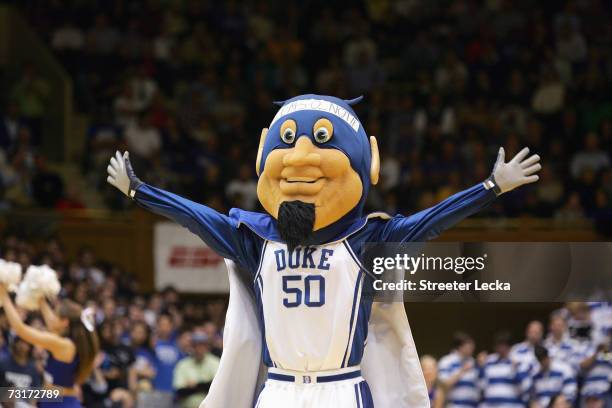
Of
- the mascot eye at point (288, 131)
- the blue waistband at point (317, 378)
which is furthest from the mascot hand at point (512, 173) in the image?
the blue waistband at point (317, 378)

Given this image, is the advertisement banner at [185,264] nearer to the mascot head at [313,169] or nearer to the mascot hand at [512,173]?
the mascot head at [313,169]

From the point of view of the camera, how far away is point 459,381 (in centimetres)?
1032

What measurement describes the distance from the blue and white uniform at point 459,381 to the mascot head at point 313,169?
391 centimetres

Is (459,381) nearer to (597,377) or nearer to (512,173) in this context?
(597,377)

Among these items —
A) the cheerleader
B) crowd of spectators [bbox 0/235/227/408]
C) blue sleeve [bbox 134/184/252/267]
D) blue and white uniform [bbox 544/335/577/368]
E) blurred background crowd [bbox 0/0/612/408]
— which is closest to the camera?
blue sleeve [bbox 134/184/252/267]

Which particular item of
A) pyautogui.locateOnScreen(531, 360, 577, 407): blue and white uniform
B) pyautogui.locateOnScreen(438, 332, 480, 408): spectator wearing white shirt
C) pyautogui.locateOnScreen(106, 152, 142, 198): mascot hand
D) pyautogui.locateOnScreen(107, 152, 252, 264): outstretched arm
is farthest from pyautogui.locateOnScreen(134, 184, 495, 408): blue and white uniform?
pyautogui.locateOnScreen(438, 332, 480, 408): spectator wearing white shirt

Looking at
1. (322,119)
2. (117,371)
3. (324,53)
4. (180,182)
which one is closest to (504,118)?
(324,53)

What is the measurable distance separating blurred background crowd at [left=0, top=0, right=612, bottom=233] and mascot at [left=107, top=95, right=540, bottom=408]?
238 inches

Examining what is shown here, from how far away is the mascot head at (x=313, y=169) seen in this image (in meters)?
6.52

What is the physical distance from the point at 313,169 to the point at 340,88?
7875 mm

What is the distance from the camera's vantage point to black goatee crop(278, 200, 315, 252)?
6480 mm

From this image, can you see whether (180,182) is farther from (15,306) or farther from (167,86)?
(15,306)

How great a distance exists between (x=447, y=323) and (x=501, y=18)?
22.5ft

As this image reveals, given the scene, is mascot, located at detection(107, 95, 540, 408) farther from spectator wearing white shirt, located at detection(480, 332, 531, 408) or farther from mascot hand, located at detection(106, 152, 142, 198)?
spectator wearing white shirt, located at detection(480, 332, 531, 408)
